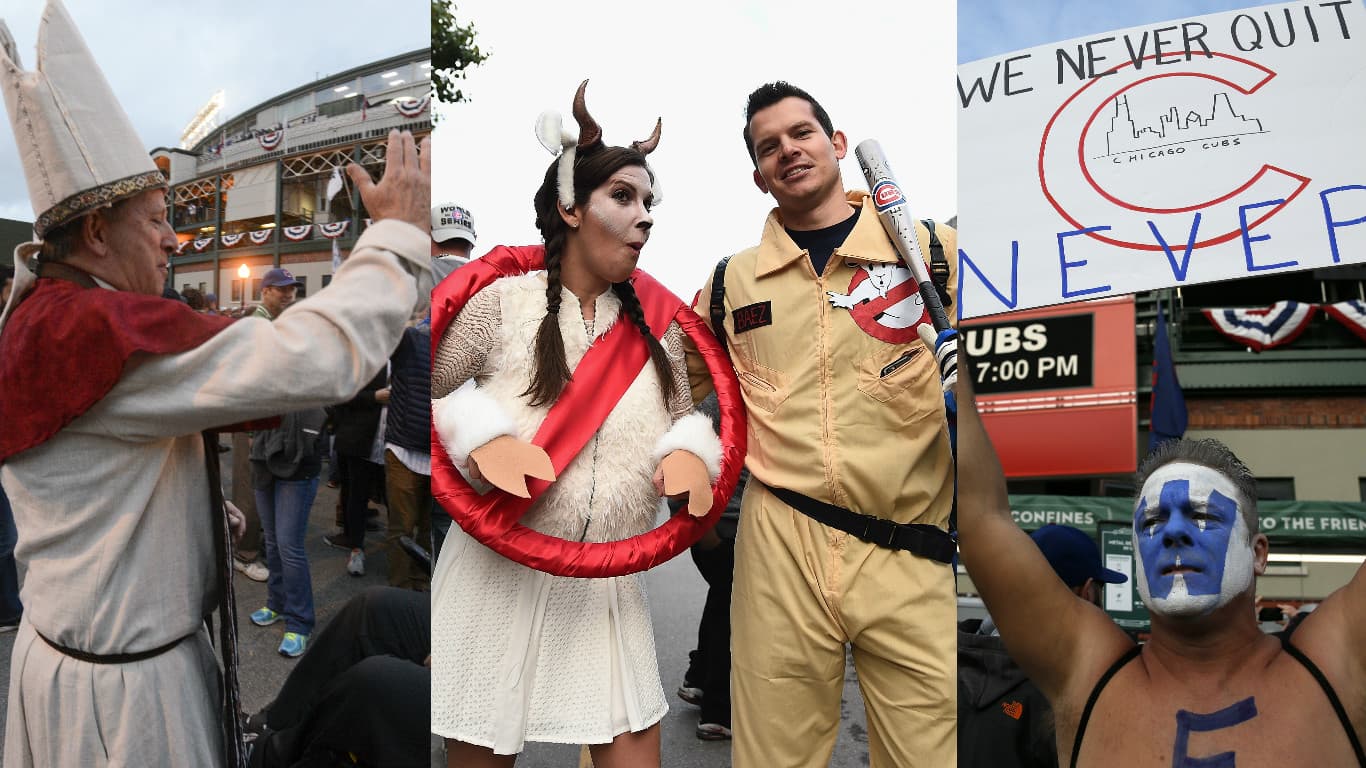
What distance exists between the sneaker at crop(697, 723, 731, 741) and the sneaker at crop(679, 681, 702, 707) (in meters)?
0.06

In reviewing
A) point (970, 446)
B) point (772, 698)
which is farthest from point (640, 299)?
point (772, 698)

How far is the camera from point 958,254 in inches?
70.1

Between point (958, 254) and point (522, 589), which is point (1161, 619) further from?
point (522, 589)

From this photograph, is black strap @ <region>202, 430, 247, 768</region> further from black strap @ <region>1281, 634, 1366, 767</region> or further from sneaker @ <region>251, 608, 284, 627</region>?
black strap @ <region>1281, 634, 1366, 767</region>

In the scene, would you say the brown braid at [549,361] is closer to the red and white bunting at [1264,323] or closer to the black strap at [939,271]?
the black strap at [939,271]

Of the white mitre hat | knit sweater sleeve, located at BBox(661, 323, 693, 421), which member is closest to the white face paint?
knit sweater sleeve, located at BBox(661, 323, 693, 421)

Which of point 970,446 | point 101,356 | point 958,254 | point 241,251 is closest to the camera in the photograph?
point 101,356

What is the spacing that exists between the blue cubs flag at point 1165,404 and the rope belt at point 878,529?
0.44 m

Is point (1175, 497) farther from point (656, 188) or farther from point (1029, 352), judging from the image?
point (656, 188)

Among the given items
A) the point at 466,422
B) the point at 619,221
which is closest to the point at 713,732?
the point at 466,422

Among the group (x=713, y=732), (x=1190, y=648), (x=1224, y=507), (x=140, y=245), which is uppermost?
(x=140, y=245)

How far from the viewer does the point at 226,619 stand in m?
1.44

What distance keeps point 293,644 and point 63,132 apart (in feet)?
2.79

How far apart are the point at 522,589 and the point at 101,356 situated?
839 millimetres
